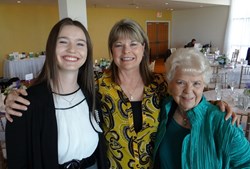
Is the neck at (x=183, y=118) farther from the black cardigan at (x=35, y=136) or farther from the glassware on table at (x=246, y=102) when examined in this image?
the glassware on table at (x=246, y=102)

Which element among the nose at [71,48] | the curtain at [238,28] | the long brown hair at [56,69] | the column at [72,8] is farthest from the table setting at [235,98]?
the curtain at [238,28]

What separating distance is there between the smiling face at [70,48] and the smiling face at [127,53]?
0.26m

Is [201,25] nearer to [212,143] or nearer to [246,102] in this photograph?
[246,102]

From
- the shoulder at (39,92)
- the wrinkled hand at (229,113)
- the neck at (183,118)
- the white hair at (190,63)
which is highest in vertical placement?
the white hair at (190,63)

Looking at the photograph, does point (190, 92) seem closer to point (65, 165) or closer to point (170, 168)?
point (170, 168)

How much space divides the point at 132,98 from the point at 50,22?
9860 mm

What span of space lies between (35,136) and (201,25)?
14.2 meters

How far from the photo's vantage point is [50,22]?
409 inches

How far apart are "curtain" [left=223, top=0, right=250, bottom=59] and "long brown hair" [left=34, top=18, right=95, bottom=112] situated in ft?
38.9

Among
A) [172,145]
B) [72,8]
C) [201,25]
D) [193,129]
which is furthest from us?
[201,25]

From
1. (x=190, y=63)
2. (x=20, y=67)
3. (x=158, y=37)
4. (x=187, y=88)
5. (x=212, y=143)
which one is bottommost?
(x=20, y=67)

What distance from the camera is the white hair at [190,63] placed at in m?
1.29

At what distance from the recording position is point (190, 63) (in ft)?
4.28

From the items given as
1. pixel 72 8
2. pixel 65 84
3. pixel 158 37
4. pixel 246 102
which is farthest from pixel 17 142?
pixel 158 37
